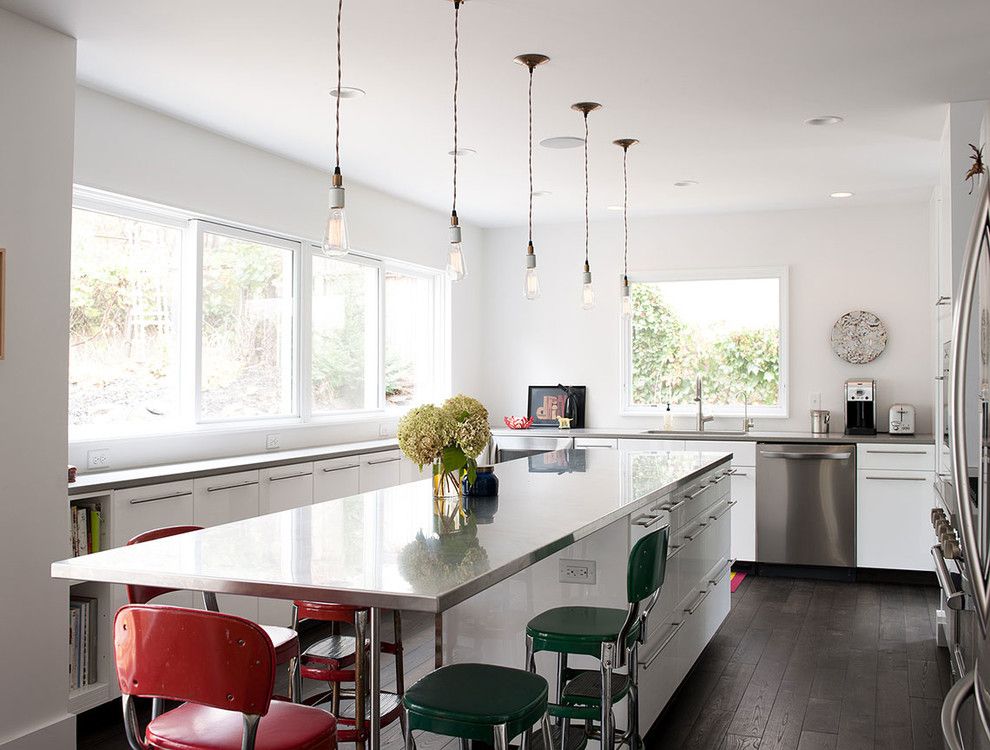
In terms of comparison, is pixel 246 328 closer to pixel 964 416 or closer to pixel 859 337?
pixel 964 416

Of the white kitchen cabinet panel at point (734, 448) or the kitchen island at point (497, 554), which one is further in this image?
the white kitchen cabinet panel at point (734, 448)

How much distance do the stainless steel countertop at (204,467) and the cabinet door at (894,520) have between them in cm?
324

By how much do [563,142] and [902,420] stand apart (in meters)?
3.35

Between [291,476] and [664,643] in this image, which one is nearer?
[664,643]

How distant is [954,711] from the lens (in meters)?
1.74

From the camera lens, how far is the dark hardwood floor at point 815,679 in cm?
350

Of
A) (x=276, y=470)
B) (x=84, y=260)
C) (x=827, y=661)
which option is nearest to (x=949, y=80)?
(x=827, y=661)

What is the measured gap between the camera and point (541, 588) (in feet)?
10.3

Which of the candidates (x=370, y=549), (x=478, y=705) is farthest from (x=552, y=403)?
(x=478, y=705)

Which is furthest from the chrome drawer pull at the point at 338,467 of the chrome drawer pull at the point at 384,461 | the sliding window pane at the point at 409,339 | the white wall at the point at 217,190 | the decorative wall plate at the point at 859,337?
the decorative wall plate at the point at 859,337

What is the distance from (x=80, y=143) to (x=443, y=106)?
163cm

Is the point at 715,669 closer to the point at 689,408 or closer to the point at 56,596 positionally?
the point at 56,596

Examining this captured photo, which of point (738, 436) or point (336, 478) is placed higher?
point (738, 436)

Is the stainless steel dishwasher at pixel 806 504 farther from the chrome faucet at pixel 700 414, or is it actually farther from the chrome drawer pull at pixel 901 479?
the chrome faucet at pixel 700 414
